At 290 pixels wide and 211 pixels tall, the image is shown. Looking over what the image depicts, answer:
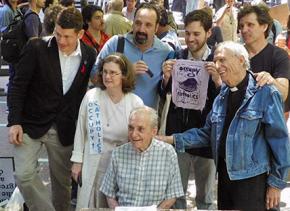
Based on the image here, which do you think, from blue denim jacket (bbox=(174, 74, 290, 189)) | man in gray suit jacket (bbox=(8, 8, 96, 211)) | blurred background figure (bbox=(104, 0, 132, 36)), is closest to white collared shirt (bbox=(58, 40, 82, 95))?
man in gray suit jacket (bbox=(8, 8, 96, 211))

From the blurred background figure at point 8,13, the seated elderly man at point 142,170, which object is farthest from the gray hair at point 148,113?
the blurred background figure at point 8,13

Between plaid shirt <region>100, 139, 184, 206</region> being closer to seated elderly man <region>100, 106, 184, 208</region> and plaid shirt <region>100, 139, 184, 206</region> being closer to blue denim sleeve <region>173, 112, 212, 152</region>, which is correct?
seated elderly man <region>100, 106, 184, 208</region>

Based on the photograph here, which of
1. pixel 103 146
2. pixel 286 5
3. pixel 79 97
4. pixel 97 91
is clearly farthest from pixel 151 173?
pixel 286 5

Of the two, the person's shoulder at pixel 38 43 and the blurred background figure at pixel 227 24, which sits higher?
the blurred background figure at pixel 227 24

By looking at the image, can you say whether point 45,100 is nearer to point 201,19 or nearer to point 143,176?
point 143,176

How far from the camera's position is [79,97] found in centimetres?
429

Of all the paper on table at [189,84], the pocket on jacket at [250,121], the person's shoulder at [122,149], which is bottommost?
the person's shoulder at [122,149]

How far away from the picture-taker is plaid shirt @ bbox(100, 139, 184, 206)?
3.55 metres

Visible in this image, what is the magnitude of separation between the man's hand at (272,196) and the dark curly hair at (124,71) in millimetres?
1219

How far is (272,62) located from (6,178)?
2371mm

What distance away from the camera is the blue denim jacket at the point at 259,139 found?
3301 mm

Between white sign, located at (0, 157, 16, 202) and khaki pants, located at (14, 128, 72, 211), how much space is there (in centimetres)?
22

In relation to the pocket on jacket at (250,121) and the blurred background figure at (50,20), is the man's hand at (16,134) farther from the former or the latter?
the pocket on jacket at (250,121)

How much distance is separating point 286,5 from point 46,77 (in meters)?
6.49
